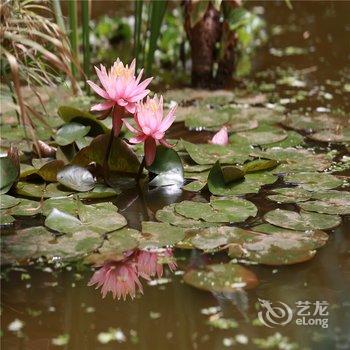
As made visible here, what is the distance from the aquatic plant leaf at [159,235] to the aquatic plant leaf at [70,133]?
0.48 meters

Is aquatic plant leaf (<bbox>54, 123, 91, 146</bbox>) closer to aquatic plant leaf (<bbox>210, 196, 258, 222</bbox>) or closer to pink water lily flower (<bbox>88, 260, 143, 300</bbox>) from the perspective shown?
aquatic plant leaf (<bbox>210, 196, 258, 222</bbox>)

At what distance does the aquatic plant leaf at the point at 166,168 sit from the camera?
2043 millimetres

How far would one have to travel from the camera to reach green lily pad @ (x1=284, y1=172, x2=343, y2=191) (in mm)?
2014

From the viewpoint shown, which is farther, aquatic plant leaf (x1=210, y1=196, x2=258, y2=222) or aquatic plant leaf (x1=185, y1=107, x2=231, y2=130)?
aquatic plant leaf (x1=185, y1=107, x2=231, y2=130)

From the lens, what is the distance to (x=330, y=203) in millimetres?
1916

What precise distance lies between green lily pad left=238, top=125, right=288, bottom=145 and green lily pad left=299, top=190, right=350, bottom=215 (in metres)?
0.41

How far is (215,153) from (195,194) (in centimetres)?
28

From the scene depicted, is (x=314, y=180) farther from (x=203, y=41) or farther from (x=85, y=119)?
(x=203, y=41)

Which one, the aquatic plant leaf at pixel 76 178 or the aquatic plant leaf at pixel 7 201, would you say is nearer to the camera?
the aquatic plant leaf at pixel 7 201

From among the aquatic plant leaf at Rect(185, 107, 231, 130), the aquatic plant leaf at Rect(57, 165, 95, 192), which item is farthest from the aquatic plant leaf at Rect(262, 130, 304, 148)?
the aquatic plant leaf at Rect(57, 165, 95, 192)

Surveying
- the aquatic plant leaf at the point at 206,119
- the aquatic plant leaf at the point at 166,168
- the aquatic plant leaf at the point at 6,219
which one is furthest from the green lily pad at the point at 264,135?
the aquatic plant leaf at the point at 6,219

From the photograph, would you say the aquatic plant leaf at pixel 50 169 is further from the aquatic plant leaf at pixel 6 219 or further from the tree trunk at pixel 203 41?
the tree trunk at pixel 203 41

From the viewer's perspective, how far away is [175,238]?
5.66ft

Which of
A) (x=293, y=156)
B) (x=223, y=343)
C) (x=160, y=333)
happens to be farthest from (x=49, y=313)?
(x=293, y=156)
